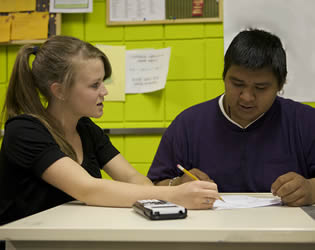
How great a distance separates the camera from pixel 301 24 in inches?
88.0

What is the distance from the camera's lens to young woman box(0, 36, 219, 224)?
1.04 metres

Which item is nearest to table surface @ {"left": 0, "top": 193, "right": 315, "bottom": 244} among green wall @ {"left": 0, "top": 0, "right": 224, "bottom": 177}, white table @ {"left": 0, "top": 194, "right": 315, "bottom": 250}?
white table @ {"left": 0, "top": 194, "right": 315, "bottom": 250}

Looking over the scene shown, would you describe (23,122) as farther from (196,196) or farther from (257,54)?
(257,54)

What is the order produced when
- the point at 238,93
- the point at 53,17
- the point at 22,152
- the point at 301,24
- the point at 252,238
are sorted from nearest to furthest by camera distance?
the point at 252,238
the point at 22,152
the point at 238,93
the point at 301,24
the point at 53,17

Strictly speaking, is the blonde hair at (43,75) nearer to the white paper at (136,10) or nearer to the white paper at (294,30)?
the white paper at (136,10)

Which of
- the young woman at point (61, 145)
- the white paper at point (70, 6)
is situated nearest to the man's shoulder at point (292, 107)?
the young woman at point (61, 145)

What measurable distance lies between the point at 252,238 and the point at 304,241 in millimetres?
94

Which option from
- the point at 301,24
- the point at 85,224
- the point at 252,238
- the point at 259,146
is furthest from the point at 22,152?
the point at 301,24

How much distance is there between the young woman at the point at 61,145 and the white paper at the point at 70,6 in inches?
40.2

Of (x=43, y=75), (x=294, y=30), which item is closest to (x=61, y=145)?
(x=43, y=75)

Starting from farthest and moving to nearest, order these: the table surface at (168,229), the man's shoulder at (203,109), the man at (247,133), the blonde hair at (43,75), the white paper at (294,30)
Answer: the white paper at (294,30)
the man's shoulder at (203,109)
the man at (247,133)
the blonde hair at (43,75)
the table surface at (168,229)

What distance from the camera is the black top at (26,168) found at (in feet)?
3.67

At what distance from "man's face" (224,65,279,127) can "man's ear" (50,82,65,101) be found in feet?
Answer: 2.00

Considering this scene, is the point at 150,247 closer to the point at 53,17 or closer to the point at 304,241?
the point at 304,241
